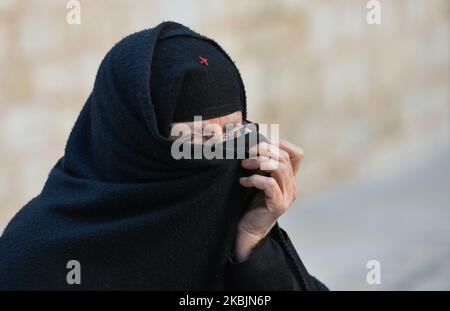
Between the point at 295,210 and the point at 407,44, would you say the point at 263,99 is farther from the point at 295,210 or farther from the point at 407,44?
the point at 407,44

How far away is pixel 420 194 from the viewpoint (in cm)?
623

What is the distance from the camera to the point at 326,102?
20.0 ft

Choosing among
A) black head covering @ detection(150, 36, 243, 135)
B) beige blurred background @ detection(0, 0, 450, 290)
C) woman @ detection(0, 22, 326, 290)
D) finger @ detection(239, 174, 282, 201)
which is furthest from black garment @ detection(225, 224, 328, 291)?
beige blurred background @ detection(0, 0, 450, 290)

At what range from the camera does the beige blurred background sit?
4.07 metres

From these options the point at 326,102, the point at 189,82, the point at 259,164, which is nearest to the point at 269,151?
the point at 259,164

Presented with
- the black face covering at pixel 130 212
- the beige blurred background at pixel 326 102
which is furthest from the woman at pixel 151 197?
the beige blurred background at pixel 326 102

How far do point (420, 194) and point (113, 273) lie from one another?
4.66 metres

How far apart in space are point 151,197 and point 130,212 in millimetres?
62

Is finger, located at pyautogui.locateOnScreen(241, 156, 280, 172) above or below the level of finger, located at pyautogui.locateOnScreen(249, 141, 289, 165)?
below

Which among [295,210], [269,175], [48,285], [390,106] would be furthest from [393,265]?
[48,285]

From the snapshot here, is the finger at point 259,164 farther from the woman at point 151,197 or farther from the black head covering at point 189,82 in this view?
the black head covering at point 189,82

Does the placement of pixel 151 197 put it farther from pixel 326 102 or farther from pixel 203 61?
pixel 326 102

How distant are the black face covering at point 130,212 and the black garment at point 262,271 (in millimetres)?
60

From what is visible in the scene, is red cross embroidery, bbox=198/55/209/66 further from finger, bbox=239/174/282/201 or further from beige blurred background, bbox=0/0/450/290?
beige blurred background, bbox=0/0/450/290
